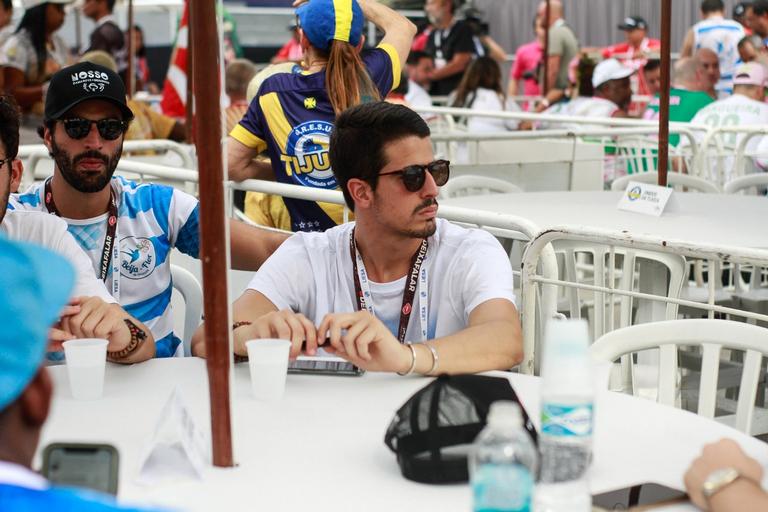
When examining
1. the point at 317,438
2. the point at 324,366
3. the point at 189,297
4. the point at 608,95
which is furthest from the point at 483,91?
the point at 317,438

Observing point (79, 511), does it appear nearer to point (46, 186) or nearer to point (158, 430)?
point (158, 430)

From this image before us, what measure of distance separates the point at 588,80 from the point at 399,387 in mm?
7684

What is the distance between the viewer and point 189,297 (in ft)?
11.5

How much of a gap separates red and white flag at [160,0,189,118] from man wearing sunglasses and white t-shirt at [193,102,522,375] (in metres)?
5.81

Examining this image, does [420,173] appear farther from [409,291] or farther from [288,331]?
[288,331]

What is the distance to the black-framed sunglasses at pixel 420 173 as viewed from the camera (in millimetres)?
2895

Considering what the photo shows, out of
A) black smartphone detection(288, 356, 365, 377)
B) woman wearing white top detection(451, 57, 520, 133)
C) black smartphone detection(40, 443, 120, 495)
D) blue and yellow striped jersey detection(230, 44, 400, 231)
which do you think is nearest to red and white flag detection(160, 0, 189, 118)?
woman wearing white top detection(451, 57, 520, 133)

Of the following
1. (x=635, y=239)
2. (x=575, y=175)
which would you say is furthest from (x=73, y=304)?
(x=575, y=175)

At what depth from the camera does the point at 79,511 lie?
38.7 inches

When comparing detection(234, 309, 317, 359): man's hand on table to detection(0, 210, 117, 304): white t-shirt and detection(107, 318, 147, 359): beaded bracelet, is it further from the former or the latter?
detection(0, 210, 117, 304): white t-shirt

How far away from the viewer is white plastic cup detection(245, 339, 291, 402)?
7.39 ft

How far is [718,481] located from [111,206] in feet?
7.09

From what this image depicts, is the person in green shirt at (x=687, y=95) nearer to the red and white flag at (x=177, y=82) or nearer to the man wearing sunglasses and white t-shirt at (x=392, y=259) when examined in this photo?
the red and white flag at (x=177, y=82)

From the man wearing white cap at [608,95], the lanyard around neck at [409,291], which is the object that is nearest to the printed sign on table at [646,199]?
the lanyard around neck at [409,291]
